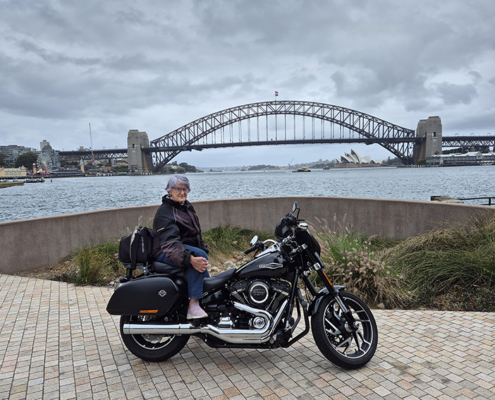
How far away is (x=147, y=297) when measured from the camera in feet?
10.4

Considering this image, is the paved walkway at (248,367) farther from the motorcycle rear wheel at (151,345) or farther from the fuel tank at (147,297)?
the fuel tank at (147,297)

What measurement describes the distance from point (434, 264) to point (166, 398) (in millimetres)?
4224

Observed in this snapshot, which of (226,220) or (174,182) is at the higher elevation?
(174,182)

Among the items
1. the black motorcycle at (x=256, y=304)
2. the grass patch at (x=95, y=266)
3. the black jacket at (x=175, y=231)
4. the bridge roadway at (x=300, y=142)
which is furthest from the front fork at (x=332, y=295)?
the bridge roadway at (x=300, y=142)

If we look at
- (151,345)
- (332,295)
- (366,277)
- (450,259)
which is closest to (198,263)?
(151,345)

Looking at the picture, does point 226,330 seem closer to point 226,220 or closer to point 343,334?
→ point 343,334

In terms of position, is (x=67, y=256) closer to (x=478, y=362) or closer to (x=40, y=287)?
(x=40, y=287)

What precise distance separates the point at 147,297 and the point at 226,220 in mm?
7008

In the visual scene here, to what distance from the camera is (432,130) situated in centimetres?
10588

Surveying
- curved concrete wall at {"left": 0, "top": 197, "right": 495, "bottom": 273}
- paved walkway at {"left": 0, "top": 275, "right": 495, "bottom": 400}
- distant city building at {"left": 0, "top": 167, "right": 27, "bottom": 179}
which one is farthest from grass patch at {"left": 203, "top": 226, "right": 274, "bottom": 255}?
distant city building at {"left": 0, "top": 167, "right": 27, "bottom": 179}

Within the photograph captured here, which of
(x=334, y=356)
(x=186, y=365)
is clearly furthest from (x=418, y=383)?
(x=186, y=365)

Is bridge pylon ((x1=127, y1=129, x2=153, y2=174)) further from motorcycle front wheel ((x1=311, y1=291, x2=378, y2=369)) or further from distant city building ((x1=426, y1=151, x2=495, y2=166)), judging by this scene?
motorcycle front wheel ((x1=311, y1=291, x2=378, y2=369))

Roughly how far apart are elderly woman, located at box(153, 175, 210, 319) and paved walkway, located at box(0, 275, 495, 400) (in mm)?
590

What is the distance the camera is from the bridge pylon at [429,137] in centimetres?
10550
